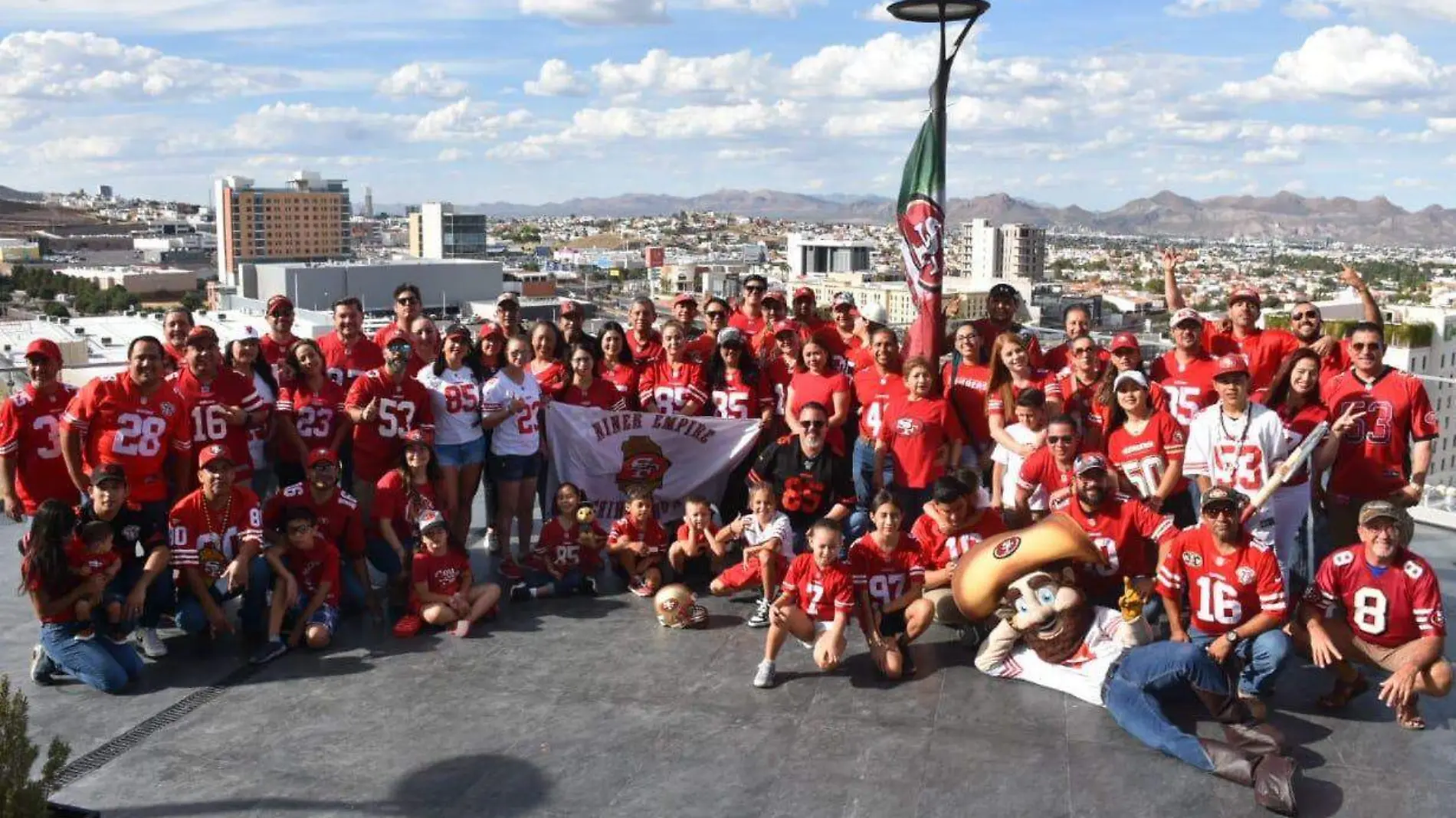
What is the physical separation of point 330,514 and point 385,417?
31.4 inches

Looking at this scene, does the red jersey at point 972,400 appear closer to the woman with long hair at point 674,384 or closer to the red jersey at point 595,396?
the woman with long hair at point 674,384

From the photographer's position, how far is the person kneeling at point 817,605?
598 centimetres

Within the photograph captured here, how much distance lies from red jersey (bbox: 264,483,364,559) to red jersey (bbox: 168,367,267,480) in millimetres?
360

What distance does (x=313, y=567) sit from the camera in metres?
6.76

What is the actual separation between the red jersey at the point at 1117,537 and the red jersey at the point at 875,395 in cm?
162

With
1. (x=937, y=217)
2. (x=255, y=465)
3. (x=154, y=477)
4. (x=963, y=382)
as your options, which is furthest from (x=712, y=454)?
(x=154, y=477)

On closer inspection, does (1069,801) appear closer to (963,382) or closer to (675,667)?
(675,667)

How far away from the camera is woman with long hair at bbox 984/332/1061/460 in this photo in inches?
277

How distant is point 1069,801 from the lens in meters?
4.70

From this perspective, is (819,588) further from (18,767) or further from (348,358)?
(348,358)

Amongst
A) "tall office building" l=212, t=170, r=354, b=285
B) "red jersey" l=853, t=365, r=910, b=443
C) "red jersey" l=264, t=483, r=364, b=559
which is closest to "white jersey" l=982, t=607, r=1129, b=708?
"red jersey" l=853, t=365, r=910, b=443

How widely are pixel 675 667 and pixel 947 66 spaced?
5142 millimetres

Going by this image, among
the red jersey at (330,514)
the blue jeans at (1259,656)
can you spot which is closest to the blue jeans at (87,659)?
the red jersey at (330,514)

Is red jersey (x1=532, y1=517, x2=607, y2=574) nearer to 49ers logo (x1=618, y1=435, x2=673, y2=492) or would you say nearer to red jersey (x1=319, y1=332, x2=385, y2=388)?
49ers logo (x1=618, y1=435, x2=673, y2=492)
